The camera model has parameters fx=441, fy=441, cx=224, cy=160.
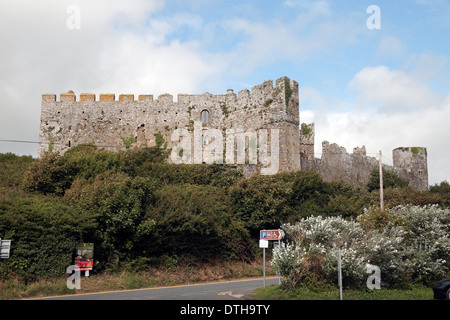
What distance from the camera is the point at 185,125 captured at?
143 ft

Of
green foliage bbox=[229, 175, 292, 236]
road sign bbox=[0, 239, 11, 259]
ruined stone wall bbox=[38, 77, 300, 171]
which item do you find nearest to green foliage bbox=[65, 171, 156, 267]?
road sign bbox=[0, 239, 11, 259]

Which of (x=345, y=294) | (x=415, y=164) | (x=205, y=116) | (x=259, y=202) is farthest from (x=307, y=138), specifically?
(x=345, y=294)

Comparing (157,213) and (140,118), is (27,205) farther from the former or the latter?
(140,118)

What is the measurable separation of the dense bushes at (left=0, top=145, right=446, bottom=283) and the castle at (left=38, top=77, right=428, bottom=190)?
6019 mm

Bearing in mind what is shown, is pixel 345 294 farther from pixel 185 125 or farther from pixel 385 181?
pixel 385 181

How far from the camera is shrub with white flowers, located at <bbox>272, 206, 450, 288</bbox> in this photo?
1686 centimetres

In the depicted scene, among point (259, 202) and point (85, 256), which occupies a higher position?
point (259, 202)

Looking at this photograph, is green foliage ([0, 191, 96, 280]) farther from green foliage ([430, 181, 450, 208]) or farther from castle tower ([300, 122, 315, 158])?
green foliage ([430, 181, 450, 208])

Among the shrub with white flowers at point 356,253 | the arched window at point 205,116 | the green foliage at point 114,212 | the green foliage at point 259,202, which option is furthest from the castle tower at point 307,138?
the green foliage at point 114,212

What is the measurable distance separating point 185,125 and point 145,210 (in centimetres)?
2034

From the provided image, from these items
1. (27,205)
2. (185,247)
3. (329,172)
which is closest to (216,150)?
(329,172)

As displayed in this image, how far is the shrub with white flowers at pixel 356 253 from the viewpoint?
16.9 meters

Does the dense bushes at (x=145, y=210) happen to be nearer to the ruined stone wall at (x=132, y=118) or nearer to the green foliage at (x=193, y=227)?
the green foliage at (x=193, y=227)

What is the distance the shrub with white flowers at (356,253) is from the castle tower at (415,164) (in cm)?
3948
